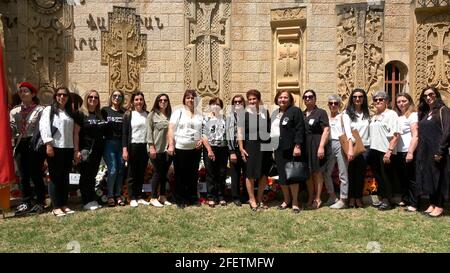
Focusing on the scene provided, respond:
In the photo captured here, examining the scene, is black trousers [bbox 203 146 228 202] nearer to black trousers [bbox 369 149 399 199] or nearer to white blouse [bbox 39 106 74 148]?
white blouse [bbox 39 106 74 148]

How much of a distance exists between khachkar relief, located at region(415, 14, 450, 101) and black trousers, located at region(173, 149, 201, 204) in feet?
21.3

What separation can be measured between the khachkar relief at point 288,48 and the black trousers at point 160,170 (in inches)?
189

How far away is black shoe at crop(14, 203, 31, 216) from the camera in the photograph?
7.60 meters

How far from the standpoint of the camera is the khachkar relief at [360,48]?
11.4 m

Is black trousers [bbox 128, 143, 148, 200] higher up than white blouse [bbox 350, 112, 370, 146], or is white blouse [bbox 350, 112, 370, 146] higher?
white blouse [bbox 350, 112, 370, 146]

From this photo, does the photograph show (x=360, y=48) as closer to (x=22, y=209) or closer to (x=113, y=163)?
(x=113, y=163)

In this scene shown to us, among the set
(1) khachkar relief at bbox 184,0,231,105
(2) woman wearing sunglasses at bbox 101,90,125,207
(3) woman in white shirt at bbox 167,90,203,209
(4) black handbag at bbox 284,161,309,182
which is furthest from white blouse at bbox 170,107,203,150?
(1) khachkar relief at bbox 184,0,231,105

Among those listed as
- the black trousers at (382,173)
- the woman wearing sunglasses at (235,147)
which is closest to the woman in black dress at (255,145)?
the woman wearing sunglasses at (235,147)

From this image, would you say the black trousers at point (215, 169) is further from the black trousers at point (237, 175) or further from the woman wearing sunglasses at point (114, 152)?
the woman wearing sunglasses at point (114, 152)

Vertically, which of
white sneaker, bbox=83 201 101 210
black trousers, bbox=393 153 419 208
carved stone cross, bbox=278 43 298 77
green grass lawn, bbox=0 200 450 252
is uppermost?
carved stone cross, bbox=278 43 298 77

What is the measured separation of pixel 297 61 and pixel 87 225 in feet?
23.0

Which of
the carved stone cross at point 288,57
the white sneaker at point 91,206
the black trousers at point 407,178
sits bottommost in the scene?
the white sneaker at point 91,206

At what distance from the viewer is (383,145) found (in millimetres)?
7762

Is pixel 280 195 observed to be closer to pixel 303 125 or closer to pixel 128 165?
pixel 303 125
